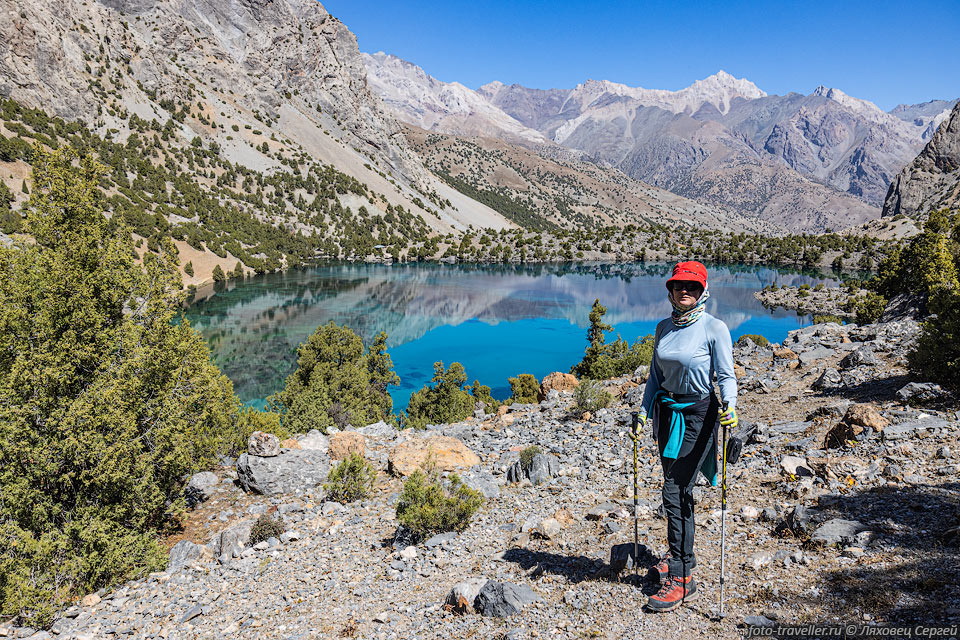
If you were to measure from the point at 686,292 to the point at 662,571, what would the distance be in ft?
8.45

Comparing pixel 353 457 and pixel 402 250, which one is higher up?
pixel 402 250

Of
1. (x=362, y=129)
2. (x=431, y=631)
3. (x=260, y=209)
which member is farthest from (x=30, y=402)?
(x=362, y=129)

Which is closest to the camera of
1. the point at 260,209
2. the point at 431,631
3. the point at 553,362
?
the point at 431,631

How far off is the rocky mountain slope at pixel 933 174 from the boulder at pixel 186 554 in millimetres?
157762

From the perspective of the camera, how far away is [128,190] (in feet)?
202

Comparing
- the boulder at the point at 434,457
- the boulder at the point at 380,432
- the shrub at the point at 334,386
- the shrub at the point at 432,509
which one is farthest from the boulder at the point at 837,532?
the shrub at the point at 334,386

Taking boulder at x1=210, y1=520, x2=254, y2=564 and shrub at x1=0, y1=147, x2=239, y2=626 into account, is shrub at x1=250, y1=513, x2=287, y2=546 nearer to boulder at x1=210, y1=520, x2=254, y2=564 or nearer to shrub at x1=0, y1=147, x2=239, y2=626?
boulder at x1=210, y1=520, x2=254, y2=564

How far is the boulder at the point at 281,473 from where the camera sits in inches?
352

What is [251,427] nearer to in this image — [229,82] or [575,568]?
[575,568]

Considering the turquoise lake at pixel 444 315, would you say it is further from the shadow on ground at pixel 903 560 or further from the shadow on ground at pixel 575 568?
the shadow on ground at pixel 903 560

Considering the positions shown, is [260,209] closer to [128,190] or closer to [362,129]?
[128,190]

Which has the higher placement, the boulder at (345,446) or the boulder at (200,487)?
the boulder at (345,446)

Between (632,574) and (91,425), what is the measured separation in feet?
22.5

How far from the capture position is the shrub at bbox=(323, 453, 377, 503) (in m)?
8.45
